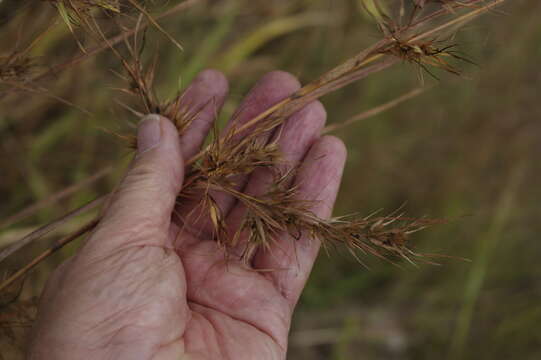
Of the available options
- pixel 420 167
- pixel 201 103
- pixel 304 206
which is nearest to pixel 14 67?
pixel 201 103

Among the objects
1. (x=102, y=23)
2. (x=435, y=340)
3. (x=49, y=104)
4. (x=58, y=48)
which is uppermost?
(x=102, y=23)

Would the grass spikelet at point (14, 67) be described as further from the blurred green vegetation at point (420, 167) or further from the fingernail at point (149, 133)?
the blurred green vegetation at point (420, 167)

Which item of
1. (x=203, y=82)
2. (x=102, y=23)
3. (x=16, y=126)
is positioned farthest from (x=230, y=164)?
(x=16, y=126)

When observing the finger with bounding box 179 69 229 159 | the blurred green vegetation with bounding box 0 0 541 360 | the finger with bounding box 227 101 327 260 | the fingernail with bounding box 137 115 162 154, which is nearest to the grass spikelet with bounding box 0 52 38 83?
the fingernail with bounding box 137 115 162 154

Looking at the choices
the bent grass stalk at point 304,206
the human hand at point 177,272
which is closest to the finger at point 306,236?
the human hand at point 177,272

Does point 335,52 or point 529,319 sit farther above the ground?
point 335,52

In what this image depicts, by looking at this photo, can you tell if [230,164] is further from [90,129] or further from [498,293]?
[498,293]

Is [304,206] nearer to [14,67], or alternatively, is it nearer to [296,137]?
[296,137]
